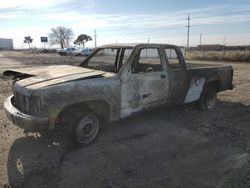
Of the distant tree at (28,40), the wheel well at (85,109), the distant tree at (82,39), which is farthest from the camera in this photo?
the distant tree at (28,40)

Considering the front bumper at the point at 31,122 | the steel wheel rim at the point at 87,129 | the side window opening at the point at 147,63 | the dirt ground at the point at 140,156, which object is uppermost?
the side window opening at the point at 147,63

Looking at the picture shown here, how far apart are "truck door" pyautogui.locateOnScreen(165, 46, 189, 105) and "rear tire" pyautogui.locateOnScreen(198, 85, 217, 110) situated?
0.88 meters

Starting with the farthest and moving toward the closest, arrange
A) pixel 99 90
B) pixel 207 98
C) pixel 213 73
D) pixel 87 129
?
pixel 207 98, pixel 213 73, pixel 87 129, pixel 99 90

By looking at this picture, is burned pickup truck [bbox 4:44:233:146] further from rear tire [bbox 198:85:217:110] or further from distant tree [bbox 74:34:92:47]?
distant tree [bbox 74:34:92:47]

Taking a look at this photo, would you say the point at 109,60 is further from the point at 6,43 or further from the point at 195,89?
the point at 6,43

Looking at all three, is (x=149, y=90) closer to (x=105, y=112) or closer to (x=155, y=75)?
(x=155, y=75)

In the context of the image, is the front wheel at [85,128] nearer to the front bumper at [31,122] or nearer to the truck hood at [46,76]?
the front bumper at [31,122]

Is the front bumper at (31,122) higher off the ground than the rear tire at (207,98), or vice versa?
the front bumper at (31,122)

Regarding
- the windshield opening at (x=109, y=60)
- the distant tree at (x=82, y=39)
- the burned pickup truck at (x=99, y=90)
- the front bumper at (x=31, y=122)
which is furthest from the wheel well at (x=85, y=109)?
the distant tree at (x=82, y=39)

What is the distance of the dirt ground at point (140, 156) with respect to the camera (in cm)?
385

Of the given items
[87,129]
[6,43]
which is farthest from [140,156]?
[6,43]

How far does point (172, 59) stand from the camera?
645cm

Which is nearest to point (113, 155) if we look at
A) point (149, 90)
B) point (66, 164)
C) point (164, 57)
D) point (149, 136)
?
point (66, 164)

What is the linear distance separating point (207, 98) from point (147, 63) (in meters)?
1.98
